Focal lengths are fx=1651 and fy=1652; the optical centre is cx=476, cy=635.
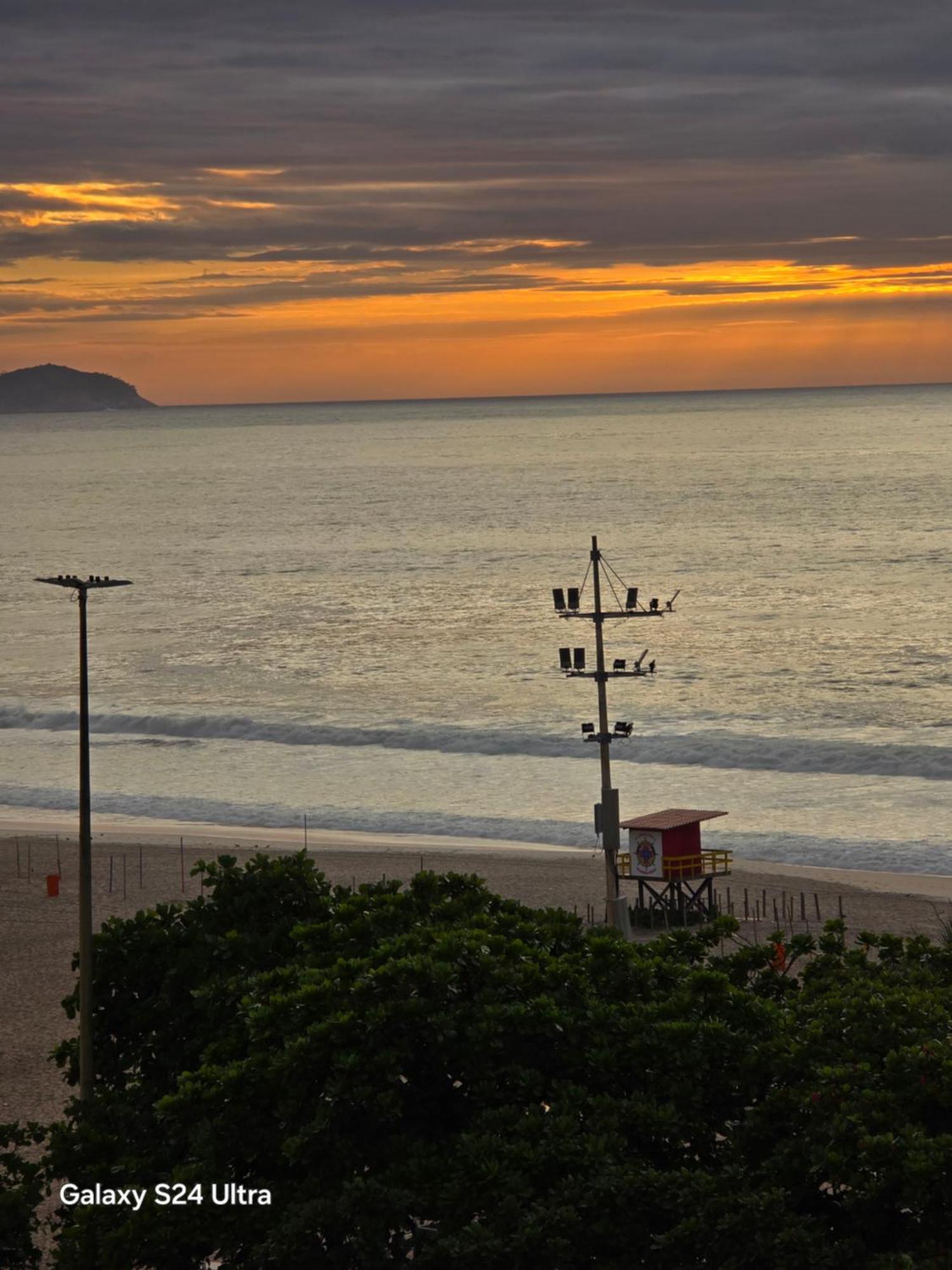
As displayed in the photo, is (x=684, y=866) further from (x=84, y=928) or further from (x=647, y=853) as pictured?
(x=84, y=928)

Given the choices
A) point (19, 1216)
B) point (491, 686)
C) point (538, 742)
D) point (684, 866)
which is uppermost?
Result: point (491, 686)

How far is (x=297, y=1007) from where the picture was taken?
16.6 meters

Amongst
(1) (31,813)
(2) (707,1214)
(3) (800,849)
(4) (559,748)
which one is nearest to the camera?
(2) (707,1214)

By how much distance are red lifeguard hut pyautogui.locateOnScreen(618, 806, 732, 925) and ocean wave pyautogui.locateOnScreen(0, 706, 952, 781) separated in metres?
20.8

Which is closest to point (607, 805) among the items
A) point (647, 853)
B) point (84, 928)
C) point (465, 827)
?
point (647, 853)

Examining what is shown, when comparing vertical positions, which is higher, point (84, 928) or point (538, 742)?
point (538, 742)

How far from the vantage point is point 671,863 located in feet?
127

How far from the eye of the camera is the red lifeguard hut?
38688mm

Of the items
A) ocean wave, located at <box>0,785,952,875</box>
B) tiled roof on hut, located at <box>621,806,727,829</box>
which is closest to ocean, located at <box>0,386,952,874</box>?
ocean wave, located at <box>0,785,952,875</box>

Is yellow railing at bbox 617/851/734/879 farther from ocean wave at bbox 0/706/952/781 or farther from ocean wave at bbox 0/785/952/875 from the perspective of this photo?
ocean wave at bbox 0/706/952/781

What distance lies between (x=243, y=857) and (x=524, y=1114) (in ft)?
104

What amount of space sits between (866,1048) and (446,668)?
68111mm

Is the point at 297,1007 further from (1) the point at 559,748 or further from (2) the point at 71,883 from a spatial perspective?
(1) the point at 559,748

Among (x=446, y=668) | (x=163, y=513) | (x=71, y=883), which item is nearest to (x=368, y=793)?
(x=71, y=883)
